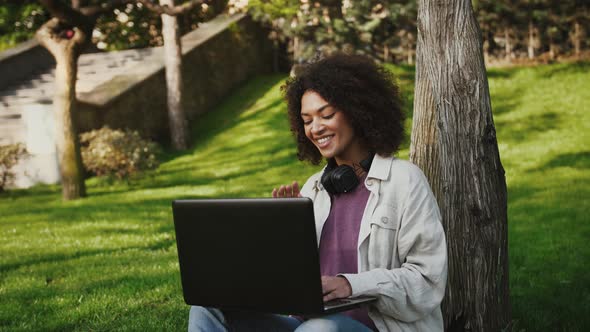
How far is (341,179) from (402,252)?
15.6 inches

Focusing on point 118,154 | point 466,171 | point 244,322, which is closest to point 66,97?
point 118,154

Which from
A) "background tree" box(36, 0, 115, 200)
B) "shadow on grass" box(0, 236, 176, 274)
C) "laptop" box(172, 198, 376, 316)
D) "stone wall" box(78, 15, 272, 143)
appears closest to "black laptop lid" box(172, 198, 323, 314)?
"laptop" box(172, 198, 376, 316)

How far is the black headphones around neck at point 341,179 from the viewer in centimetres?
290

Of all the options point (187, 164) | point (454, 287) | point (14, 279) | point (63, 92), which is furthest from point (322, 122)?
point (187, 164)

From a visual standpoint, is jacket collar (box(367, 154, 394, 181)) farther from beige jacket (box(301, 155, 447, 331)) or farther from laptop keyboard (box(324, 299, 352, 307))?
laptop keyboard (box(324, 299, 352, 307))

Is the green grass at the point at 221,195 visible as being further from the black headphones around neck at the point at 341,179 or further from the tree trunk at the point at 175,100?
the black headphones around neck at the point at 341,179

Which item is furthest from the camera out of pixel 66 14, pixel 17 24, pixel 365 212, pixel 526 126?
pixel 17 24

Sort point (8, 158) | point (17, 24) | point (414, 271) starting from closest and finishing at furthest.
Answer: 1. point (414, 271)
2. point (8, 158)
3. point (17, 24)

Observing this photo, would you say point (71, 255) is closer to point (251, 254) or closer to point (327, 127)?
point (327, 127)

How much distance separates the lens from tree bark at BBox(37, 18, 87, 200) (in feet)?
35.0

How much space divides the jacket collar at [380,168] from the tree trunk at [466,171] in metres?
1.06

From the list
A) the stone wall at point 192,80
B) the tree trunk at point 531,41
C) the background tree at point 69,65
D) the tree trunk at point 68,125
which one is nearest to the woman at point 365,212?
the background tree at point 69,65

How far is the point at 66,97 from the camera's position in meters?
10.8

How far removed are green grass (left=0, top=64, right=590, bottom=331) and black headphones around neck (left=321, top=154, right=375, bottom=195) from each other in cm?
188
